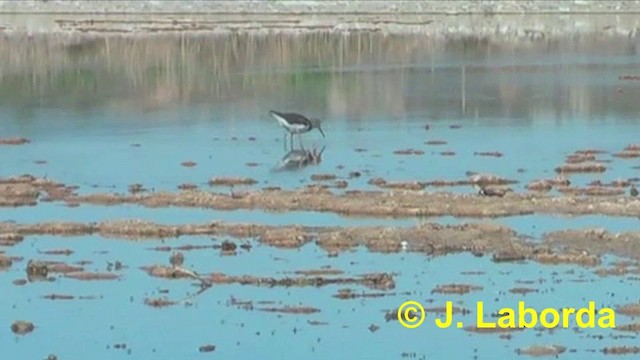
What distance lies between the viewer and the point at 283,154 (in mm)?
33812

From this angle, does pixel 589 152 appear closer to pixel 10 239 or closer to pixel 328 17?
pixel 10 239

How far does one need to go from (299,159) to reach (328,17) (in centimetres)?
5749

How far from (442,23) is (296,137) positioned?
151 feet

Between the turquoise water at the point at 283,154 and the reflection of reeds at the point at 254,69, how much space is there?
0.16m

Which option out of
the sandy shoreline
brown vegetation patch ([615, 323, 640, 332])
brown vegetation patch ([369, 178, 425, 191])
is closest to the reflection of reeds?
the sandy shoreline

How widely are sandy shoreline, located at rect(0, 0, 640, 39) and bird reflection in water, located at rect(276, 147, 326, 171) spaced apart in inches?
1541

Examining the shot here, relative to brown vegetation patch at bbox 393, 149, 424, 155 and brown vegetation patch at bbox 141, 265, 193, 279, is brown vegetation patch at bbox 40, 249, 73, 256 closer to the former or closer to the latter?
brown vegetation patch at bbox 141, 265, 193, 279

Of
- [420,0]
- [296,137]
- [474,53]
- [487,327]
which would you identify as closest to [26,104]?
[296,137]

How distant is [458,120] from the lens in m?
40.8

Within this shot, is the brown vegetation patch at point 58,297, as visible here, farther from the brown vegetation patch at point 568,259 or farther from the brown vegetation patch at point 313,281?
the brown vegetation patch at point 568,259

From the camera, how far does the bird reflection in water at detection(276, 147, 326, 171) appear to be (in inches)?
1257

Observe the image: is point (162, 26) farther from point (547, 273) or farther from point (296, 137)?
point (547, 273)

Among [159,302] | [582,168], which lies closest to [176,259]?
[159,302]

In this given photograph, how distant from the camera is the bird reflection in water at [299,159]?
3193cm
